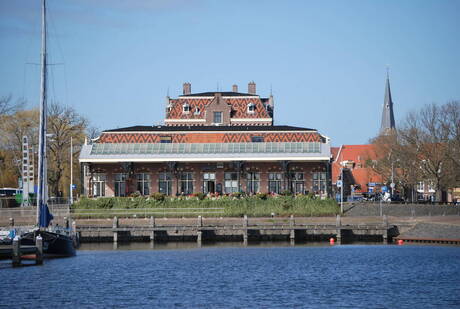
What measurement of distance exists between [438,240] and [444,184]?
2838 centimetres

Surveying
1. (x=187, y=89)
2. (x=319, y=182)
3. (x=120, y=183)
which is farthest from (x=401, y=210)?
(x=187, y=89)

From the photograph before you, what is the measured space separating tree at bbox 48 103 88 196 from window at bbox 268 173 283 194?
94.1ft

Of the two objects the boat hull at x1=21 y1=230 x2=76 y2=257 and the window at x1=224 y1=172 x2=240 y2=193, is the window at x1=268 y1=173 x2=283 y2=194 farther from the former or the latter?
the boat hull at x1=21 y1=230 x2=76 y2=257

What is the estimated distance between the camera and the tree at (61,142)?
112 metres

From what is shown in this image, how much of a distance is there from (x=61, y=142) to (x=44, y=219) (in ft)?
174

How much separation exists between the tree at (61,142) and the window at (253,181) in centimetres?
2651

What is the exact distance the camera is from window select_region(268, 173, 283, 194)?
9769cm

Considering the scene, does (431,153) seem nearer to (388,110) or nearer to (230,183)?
(230,183)

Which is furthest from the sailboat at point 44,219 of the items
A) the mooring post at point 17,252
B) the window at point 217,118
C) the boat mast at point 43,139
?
the window at point 217,118

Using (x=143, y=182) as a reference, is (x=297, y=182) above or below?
below

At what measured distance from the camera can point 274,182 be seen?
321ft

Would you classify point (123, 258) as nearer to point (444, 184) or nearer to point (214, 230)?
point (214, 230)

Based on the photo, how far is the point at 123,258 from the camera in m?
63.2

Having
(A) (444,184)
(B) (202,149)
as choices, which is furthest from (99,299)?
(A) (444,184)
